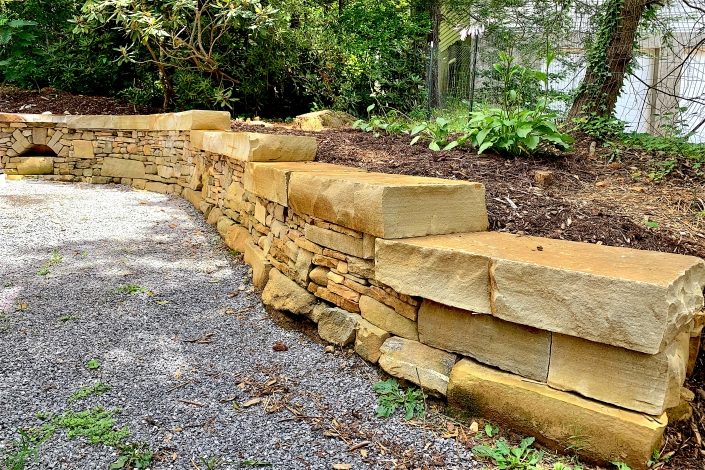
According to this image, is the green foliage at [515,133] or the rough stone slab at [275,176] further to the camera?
the green foliage at [515,133]

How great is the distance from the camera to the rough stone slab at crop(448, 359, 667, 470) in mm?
1963

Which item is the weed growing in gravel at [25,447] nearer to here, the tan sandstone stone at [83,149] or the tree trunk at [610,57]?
the tree trunk at [610,57]

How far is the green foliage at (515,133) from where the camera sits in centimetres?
423

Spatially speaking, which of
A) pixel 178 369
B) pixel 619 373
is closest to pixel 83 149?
pixel 178 369

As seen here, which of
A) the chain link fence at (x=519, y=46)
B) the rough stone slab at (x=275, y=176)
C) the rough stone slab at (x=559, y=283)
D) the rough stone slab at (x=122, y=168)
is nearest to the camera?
the rough stone slab at (x=559, y=283)

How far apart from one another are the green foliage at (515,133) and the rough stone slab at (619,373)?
2.37m

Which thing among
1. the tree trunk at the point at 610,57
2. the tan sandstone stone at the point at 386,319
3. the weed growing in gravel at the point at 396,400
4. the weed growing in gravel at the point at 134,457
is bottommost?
the weed growing in gravel at the point at 134,457

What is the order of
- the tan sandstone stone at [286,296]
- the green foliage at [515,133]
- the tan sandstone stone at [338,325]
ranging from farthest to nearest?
the green foliage at [515,133], the tan sandstone stone at [286,296], the tan sandstone stone at [338,325]

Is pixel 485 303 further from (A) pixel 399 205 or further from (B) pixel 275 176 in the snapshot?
(B) pixel 275 176

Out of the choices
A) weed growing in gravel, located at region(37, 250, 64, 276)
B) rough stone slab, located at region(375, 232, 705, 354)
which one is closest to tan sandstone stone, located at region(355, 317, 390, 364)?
rough stone slab, located at region(375, 232, 705, 354)

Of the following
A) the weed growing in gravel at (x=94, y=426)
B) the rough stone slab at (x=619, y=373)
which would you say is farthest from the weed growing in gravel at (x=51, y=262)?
the rough stone slab at (x=619, y=373)

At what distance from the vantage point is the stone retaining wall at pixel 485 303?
195cm

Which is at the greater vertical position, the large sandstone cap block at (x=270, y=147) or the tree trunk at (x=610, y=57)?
the tree trunk at (x=610, y=57)

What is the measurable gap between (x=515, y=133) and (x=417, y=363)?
2.37 m
